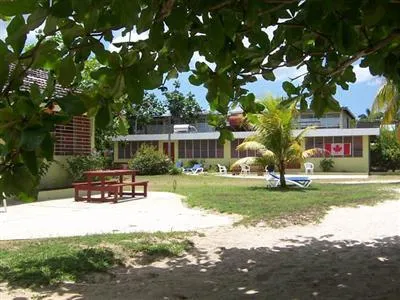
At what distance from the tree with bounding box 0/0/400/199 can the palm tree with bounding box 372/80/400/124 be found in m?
17.3

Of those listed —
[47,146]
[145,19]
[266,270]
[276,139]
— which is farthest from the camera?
[276,139]

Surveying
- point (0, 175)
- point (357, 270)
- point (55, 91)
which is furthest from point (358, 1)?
point (357, 270)

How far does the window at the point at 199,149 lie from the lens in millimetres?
41812

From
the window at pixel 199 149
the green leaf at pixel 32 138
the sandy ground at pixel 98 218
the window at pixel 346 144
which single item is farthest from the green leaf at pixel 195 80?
the window at pixel 199 149

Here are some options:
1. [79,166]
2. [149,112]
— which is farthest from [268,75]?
[149,112]

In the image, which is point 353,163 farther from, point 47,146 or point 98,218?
point 47,146

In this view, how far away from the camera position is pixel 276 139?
2009 centimetres

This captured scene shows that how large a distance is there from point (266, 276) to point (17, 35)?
182 inches

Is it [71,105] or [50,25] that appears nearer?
[71,105]

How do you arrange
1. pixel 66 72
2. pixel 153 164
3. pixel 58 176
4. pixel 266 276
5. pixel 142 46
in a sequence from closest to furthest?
pixel 66 72 < pixel 142 46 < pixel 266 276 < pixel 58 176 < pixel 153 164

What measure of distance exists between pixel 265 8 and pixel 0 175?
1945mm

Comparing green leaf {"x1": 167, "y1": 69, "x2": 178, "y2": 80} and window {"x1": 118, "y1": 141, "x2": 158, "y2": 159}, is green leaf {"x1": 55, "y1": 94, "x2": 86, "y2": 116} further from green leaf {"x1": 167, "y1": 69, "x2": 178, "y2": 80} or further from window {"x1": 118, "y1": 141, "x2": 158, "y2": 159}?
window {"x1": 118, "y1": 141, "x2": 158, "y2": 159}

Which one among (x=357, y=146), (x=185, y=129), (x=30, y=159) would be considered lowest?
(x=30, y=159)

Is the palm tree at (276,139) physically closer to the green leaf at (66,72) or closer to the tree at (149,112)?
the green leaf at (66,72)
